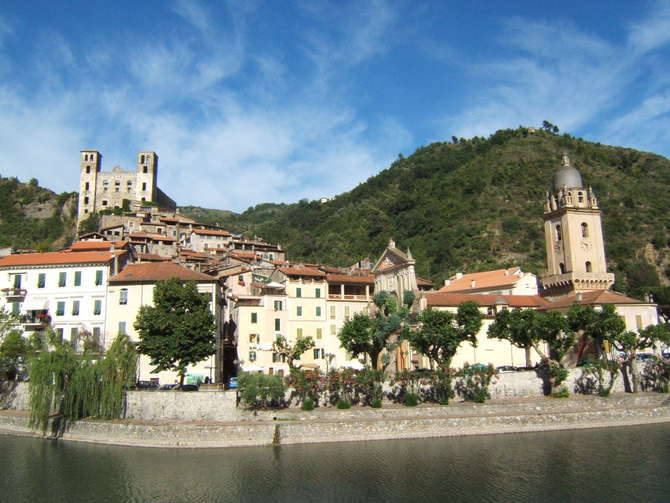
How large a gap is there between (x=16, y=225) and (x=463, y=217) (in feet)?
314

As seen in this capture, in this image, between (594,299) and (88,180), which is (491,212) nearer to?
(594,299)

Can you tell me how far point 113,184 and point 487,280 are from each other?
301ft

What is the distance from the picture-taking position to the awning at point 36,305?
48500 mm

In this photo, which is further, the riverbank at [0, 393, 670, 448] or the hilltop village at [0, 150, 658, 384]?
the hilltop village at [0, 150, 658, 384]

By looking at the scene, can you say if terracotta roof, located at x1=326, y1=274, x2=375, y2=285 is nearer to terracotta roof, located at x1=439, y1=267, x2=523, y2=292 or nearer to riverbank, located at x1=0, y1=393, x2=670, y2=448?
terracotta roof, located at x1=439, y1=267, x2=523, y2=292

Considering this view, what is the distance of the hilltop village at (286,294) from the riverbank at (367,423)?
7939 mm

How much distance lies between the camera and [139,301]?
4750cm

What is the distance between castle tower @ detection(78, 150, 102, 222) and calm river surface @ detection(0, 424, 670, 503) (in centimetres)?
9195

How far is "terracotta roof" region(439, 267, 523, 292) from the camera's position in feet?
212

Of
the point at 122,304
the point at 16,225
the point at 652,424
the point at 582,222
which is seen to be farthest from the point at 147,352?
the point at 16,225

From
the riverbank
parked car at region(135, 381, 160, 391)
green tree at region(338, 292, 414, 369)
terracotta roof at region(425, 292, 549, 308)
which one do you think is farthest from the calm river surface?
terracotta roof at region(425, 292, 549, 308)

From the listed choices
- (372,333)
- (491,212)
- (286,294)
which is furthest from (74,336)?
(491,212)

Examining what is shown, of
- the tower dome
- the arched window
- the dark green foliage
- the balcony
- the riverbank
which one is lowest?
the riverbank

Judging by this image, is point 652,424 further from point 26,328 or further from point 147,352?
point 26,328
